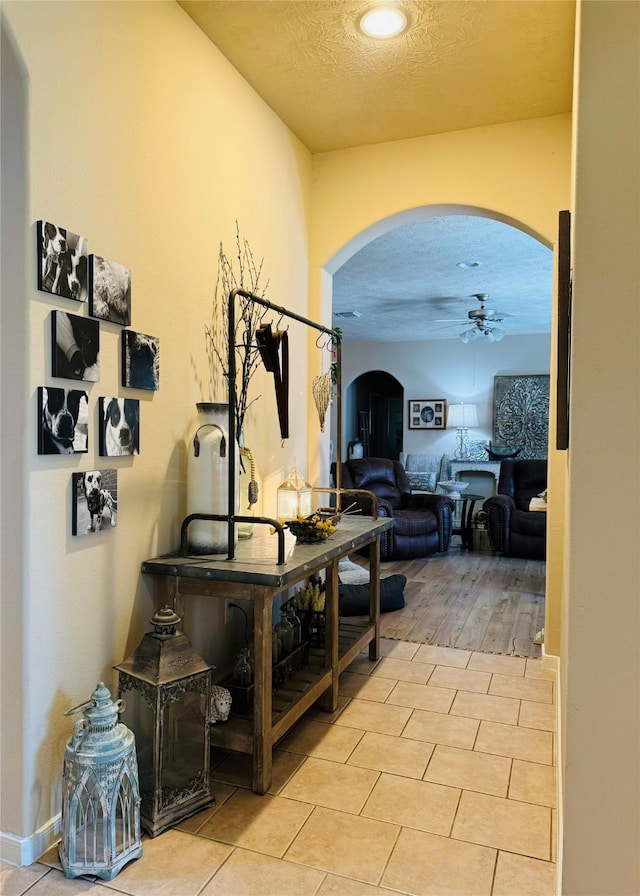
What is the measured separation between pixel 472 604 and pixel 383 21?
3.52 m

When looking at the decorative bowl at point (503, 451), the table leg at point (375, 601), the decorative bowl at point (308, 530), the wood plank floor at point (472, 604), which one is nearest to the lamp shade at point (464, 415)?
the decorative bowl at point (503, 451)

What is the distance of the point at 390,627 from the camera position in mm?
3828

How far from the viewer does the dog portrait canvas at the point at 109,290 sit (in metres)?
1.84

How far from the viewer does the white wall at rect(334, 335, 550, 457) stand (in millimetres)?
7945

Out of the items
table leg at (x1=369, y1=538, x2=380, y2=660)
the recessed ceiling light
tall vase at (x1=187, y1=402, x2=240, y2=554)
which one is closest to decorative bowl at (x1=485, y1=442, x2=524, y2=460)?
table leg at (x1=369, y1=538, x2=380, y2=660)

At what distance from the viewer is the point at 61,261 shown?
5.63ft

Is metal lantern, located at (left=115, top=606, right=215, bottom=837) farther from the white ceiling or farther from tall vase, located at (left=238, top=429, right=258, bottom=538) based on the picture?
the white ceiling

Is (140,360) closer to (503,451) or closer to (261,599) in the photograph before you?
(261,599)

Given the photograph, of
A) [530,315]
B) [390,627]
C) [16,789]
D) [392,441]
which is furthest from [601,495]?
[392,441]

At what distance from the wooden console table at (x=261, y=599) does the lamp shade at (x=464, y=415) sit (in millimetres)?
5726

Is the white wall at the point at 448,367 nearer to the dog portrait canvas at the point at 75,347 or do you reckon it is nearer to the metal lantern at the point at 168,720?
the metal lantern at the point at 168,720

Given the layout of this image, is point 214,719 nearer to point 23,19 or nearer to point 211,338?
point 211,338

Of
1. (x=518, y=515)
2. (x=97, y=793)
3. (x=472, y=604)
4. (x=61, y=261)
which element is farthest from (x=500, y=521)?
(x=61, y=261)

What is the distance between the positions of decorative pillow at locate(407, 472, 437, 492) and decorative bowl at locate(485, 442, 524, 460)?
772 millimetres
